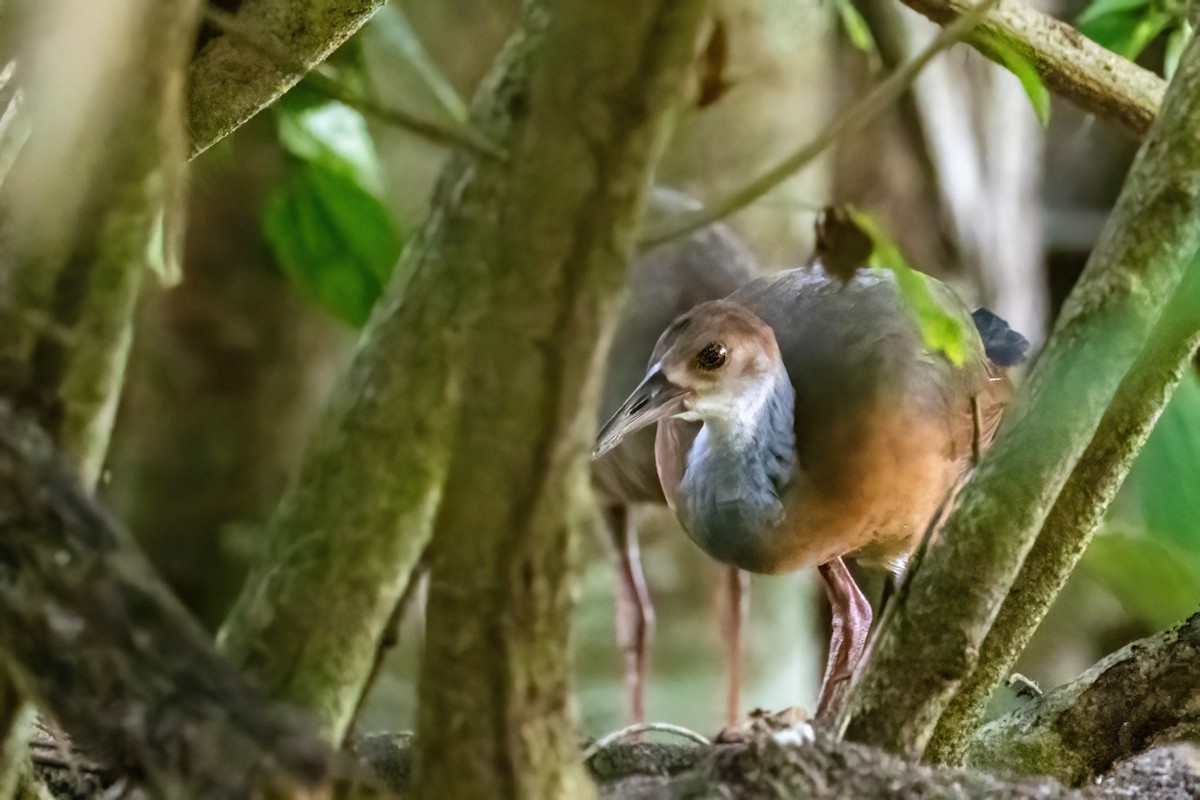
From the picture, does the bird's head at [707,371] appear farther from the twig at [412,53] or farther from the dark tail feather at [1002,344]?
the twig at [412,53]

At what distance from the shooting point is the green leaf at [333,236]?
3.90ft

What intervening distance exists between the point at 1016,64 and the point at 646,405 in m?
0.50

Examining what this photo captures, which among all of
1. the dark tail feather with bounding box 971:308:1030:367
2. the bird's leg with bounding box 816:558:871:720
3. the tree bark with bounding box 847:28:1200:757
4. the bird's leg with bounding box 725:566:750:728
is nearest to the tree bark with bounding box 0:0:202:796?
the tree bark with bounding box 847:28:1200:757

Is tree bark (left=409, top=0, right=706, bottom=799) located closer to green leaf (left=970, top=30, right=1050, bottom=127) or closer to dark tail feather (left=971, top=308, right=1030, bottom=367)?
green leaf (left=970, top=30, right=1050, bottom=127)

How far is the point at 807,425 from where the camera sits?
3.72ft

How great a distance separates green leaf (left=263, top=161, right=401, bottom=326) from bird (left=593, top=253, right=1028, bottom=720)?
0.97 ft

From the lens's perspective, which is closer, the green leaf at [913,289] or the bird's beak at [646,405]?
the green leaf at [913,289]

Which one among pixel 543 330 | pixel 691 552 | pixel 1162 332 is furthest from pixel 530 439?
pixel 691 552

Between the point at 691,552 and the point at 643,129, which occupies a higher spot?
the point at 643,129

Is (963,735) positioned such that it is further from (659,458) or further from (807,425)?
(659,458)

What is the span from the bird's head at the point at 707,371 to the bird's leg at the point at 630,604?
2.16ft

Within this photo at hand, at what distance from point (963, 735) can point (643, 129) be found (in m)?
0.53

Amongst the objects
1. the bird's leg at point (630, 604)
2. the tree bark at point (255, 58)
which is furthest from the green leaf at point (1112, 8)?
the bird's leg at point (630, 604)

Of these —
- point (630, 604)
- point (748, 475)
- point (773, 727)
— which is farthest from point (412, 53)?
point (773, 727)
